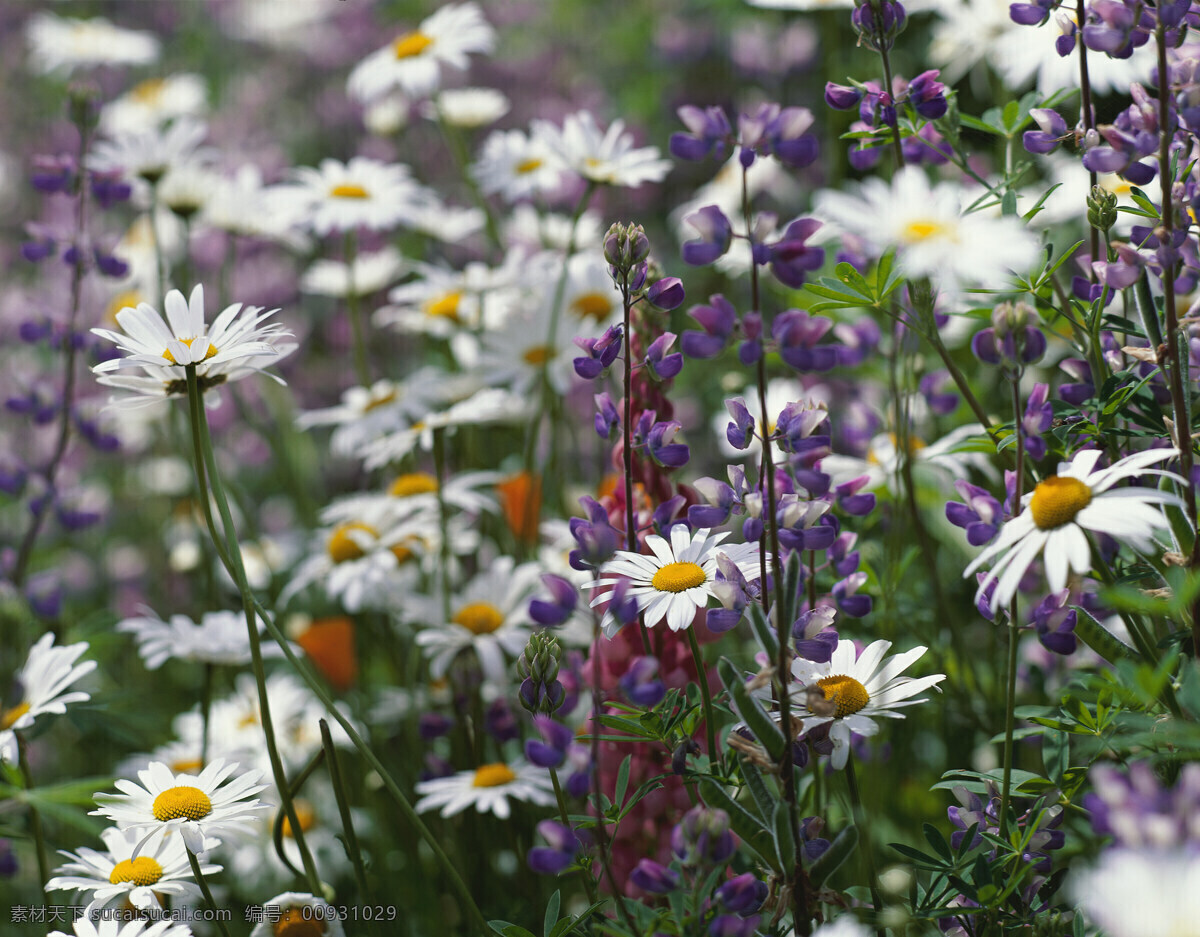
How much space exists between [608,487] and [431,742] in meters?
0.60

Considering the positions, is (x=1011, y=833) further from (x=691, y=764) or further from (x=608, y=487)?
(x=608, y=487)

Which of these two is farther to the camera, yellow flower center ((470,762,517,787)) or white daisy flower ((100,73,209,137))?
white daisy flower ((100,73,209,137))

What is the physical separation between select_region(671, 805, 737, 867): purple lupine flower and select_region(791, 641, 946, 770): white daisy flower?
128mm

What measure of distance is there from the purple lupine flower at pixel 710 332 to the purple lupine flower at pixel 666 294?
0.05 meters

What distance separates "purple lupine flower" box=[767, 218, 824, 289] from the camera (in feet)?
2.90

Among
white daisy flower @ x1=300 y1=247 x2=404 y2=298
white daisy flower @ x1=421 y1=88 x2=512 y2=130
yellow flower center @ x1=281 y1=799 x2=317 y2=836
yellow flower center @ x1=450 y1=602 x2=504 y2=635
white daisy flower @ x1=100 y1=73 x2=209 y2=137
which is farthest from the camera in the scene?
white daisy flower @ x1=100 y1=73 x2=209 y2=137

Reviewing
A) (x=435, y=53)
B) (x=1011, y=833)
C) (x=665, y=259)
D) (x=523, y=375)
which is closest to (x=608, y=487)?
(x=523, y=375)

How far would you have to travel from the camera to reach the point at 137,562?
10.1 feet

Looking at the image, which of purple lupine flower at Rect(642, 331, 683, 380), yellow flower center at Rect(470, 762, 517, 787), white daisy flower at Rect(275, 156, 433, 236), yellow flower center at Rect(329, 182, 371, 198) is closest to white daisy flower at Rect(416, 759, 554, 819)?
yellow flower center at Rect(470, 762, 517, 787)

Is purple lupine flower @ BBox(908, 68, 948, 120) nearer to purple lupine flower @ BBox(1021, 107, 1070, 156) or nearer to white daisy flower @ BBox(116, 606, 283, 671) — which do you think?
purple lupine flower @ BBox(1021, 107, 1070, 156)

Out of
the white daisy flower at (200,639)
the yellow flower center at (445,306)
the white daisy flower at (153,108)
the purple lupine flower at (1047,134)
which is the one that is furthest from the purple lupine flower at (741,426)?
the white daisy flower at (153,108)

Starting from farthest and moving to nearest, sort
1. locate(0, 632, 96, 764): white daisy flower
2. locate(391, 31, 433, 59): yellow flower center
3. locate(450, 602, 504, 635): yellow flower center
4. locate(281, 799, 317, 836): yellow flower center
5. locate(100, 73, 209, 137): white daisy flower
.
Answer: locate(100, 73, 209, 137): white daisy flower
locate(391, 31, 433, 59): yellow flower center
locate(281, 799, 317, 836): yellow flower center
locate(450, 602, 504, 635): yellow flower center
locate(0, 632, 96, 764): white daisy flower

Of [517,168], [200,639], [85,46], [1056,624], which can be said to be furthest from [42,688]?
[85,46]

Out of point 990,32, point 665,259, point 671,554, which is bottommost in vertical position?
point 671,554
